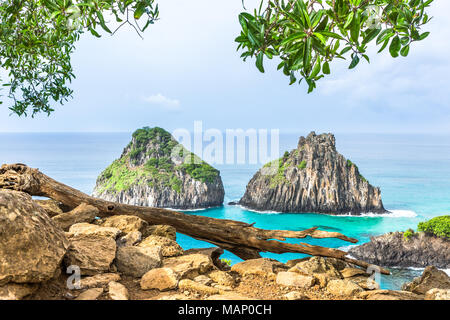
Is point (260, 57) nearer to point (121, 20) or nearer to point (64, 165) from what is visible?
point (121, 20)

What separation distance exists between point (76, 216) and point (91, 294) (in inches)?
109

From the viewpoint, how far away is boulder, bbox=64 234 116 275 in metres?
4.09

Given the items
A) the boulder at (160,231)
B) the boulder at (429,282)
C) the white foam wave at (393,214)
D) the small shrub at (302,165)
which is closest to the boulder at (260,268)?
the boulder at (160,231)

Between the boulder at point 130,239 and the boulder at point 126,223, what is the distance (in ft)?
0.93

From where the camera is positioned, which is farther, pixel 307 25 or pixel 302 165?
pixel 302 165

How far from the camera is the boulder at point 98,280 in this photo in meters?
3.87

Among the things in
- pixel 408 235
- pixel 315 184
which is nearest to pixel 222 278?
pixel 408 235

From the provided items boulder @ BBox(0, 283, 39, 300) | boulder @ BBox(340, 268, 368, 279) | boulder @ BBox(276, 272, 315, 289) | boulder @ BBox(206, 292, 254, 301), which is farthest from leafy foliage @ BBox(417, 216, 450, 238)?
boulder @ BBox(0, 283, 39, 300)

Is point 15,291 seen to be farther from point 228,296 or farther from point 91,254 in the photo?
point 228,296

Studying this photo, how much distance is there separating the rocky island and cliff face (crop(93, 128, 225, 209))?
2398 centimetres

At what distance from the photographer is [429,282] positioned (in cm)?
486

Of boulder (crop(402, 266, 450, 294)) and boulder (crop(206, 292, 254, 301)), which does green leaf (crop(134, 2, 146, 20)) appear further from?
boulder (crop(402, 266, 450, 294))

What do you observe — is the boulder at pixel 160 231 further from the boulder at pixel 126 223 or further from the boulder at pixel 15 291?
the boulder at pixel 15 291

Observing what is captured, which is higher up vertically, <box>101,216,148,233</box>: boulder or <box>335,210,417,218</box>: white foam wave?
<box>101,216,148,233</box>: boulder
